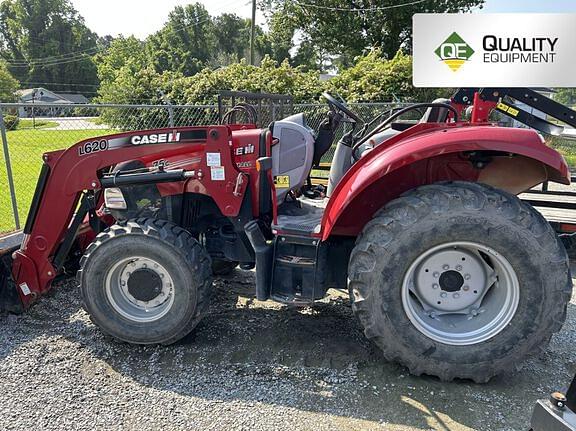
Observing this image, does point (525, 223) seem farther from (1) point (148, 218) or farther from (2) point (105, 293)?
(2) point (105, 293)

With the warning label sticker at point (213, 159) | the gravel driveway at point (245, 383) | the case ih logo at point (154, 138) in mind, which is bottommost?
the gravel driveway at point (245, 383)

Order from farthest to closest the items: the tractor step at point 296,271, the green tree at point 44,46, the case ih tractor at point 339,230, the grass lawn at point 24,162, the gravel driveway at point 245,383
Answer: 1. the green tree at point 44,46
2. the grass lawn at point 24,162
3. the tractor step at point 296,271
4. the case ih tractor at point 339,230
5. the gravel driveway at point 245,383

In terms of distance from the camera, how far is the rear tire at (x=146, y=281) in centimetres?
334

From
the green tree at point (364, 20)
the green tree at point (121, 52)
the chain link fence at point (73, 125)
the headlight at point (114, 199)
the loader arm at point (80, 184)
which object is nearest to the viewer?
the loader arm at point (80, 184)

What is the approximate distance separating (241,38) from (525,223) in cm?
7548

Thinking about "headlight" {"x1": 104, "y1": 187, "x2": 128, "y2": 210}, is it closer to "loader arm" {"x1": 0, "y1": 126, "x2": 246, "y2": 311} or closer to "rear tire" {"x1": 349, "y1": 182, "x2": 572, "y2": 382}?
"loader arm" {"x1": 0, "y1": 126, "x2": 246, "y2": 311}

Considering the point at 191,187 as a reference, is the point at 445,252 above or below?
below

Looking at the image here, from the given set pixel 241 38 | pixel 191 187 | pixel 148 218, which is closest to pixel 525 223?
pixel 191 187

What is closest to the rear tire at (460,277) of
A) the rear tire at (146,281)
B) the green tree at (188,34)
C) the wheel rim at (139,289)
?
the rear tire at (146,281)

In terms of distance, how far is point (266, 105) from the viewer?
595cm

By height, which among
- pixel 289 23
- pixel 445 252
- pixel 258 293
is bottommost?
pixel 258 293

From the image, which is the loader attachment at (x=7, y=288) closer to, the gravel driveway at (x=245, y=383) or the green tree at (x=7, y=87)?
the gravel driveway at (x=245, y=383)

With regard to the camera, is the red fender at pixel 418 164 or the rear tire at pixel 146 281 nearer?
the red fender at pixel 418 164

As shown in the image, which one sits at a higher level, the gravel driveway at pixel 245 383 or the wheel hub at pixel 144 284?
the wheel hub at pixel 144 284
